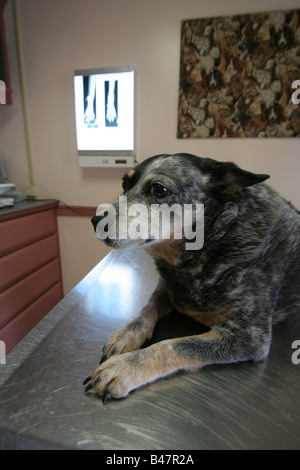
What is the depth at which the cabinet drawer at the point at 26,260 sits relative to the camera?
159 centimetres

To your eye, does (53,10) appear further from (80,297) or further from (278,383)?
(278,383)

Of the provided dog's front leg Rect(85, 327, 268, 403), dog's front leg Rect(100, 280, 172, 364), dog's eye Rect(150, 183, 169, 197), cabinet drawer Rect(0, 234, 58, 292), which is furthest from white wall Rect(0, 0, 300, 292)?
dog's front leg Rect(85, 327, 268, 403)

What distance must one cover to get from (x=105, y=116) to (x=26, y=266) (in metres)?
1.37

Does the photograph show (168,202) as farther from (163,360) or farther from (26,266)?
(26,266)

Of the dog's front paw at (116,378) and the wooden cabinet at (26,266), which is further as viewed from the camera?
the wooden cabinet at (26,266)

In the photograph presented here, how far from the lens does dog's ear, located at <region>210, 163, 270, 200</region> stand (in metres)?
0.67

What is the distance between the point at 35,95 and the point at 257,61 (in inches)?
72.3

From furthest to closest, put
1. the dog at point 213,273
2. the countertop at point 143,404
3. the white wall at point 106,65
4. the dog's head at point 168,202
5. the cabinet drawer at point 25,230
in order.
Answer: the white wall at point 106,65, the cabinet drawer at point 25,230, the dog's head at point 168,202, the dog at point 213,273, the countertop at point 143,404

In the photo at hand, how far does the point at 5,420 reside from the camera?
46cm

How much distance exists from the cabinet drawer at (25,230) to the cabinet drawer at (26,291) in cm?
29

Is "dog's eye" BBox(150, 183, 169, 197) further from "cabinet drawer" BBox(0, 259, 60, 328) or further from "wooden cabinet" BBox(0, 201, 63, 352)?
"cabinet drawer" BBox(0, 259, 60, 328)

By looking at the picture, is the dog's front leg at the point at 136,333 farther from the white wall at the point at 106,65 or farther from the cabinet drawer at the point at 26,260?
the white wall at the point at 106,65

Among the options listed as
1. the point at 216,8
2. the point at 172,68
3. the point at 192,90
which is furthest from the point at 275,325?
the point at 216,8

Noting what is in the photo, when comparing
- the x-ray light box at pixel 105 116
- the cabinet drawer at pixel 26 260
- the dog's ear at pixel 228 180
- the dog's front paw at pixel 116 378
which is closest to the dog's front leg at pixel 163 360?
the dog's front paw at pixel 116 378
